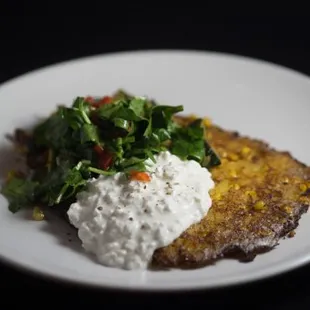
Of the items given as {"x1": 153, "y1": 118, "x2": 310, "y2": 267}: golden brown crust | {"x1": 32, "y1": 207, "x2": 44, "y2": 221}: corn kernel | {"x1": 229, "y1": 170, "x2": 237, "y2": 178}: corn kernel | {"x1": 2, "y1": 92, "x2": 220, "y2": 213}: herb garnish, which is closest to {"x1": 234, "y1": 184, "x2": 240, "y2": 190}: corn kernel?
{"x1": 153, "y1": 118, "x2": 310, "y2": 267}: golden brown crust

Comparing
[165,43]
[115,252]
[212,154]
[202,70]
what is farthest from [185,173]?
[165,43]

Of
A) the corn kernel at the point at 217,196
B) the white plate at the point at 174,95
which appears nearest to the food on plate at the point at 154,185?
the corn kernel at the point at 217,196

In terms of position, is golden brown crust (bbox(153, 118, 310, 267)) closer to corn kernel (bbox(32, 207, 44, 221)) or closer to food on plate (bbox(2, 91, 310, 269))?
food on plate (bbox(2, 91, 310, 269))

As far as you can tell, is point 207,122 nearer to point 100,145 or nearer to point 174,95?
point 174,95

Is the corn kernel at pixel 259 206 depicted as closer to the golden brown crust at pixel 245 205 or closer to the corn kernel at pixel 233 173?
the golden brown crust at pixel 245 205

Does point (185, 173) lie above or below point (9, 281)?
above

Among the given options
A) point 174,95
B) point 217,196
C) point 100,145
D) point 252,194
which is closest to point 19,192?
point 100,145

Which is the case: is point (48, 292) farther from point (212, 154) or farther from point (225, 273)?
point (212, 154)
